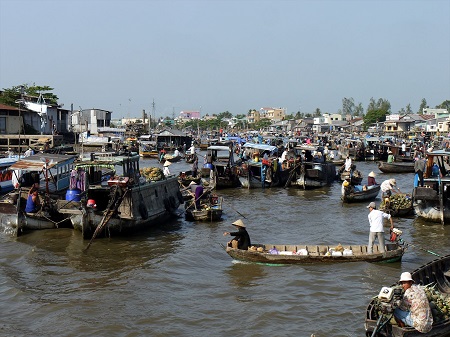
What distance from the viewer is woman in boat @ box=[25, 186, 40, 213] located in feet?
57.6

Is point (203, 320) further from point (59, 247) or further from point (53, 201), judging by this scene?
point (53, 201)

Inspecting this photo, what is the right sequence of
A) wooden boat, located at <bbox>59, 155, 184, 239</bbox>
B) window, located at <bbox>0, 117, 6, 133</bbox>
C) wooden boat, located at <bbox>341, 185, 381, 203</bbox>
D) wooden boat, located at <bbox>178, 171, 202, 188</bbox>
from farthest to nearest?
window, located at <bbox>0, 117, 6, 133</bbox>, wooden boat, located at <bbox>178, 171, 202, 188</bbox>, wooden boat, located at <bbox>341, 185, 381, 203</bbox>, wooden boat, located at <bbox>59, 155, 184, 239</bbox>

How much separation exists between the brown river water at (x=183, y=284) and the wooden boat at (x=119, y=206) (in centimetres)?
48

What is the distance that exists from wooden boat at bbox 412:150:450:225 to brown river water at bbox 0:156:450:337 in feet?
1.35

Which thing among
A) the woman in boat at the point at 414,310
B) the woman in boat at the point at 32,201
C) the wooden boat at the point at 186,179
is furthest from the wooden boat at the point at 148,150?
the woman in boat at the point at 414,310

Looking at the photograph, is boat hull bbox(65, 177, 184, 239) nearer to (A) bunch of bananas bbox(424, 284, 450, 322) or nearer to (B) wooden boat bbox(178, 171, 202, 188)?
(B) wooden boat bbox(178, 171, 202, 188)

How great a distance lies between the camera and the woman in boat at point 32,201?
17562 millimetres

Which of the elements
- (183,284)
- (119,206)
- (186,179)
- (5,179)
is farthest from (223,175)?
(183,284)

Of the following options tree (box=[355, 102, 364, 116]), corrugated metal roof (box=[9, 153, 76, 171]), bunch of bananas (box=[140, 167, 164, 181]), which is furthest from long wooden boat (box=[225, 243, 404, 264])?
tree (box=[355, 102, 364, 116])

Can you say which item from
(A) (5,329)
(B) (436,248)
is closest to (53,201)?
(A) (5,329)

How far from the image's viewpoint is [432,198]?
19078mm

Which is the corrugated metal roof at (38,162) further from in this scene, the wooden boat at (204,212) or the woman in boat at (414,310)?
the woman in boat at (414,310)

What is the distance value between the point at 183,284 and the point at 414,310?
6.10 metres

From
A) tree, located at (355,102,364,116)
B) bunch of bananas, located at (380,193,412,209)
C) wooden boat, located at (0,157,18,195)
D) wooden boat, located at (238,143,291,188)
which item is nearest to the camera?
bunch of bananas, located at (380,193,412,209)
